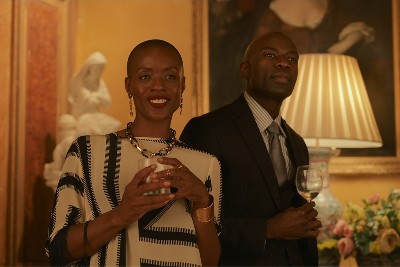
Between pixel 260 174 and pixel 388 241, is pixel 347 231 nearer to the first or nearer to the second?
pixel 388 241

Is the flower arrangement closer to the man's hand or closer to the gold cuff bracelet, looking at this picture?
the man's hand

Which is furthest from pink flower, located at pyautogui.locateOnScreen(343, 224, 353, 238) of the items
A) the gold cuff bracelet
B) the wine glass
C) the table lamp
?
the gold cuff bracelet

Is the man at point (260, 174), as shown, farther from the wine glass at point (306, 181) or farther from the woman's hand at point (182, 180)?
the woman's hand at point (182, 180)

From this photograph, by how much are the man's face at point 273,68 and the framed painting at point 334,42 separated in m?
2.35

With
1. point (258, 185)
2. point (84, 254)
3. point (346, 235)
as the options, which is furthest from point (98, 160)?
point (346, 235)

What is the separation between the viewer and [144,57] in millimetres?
2096

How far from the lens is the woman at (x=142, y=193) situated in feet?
6.29

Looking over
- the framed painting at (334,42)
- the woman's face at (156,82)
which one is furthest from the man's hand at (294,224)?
the framed painting at (334,42)

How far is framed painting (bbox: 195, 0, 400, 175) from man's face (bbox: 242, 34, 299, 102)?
2.35m

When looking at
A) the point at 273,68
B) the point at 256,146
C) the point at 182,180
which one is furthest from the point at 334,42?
the point at 182,180

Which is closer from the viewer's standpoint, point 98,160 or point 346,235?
point 98,160

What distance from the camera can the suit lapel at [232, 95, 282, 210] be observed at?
2613 mm

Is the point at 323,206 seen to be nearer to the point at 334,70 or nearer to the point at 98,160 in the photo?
the point at 334,70

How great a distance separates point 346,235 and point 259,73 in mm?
1529
